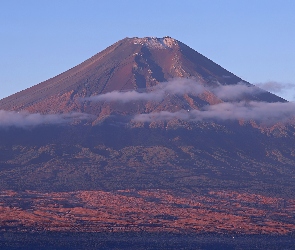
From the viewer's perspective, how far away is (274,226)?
53.1 meters

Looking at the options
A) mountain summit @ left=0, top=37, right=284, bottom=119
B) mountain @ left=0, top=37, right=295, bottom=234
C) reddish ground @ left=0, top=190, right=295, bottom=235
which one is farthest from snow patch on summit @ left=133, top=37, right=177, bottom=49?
reddish ground @ left=0, top=190, right=295, bottom=235

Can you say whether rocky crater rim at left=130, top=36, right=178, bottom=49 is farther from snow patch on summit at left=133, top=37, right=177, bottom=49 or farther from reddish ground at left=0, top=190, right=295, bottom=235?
reddish ground at left=0, top=190, right=295, bottom=235

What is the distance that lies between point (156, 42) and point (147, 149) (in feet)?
111

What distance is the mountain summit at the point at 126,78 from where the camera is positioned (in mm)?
105000

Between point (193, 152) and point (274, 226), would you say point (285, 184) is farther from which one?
point (274, 226)

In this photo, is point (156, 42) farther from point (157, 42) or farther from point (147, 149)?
point (147, 149)

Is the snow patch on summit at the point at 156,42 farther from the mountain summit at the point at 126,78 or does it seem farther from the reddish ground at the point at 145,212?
the reddish ground at the point at 145,212

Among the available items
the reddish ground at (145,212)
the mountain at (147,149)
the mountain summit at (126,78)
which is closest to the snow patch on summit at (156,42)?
the mountain summit at (126,78)

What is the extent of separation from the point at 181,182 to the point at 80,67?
156ft

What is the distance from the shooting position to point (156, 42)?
120250mm

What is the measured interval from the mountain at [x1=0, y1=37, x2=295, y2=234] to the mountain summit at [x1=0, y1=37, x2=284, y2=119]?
0.70 ft

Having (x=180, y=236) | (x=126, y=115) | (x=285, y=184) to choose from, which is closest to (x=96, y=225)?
(x=180, y=236)

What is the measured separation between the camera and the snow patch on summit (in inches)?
4702

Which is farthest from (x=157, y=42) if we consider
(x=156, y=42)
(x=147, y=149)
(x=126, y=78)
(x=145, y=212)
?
(x=145, y=212)
